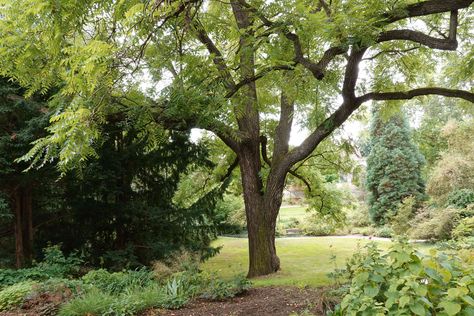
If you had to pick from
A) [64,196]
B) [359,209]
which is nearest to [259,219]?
[64,196]

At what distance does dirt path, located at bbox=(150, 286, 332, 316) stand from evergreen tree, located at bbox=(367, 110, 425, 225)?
14.5 metres

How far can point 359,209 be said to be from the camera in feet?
68.9

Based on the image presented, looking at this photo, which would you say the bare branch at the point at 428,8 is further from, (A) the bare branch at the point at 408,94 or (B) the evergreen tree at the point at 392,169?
(B) the evergreen tree at the point at 392,169

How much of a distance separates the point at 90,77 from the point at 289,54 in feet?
10.7

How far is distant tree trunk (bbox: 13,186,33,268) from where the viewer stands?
27.2ft

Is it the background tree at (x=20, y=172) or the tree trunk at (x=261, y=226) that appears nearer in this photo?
the background tree at (x=20, y=172)

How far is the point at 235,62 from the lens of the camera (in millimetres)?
4816

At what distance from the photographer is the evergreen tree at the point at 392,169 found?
18.5 meters

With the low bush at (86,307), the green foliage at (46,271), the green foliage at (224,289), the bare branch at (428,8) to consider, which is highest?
the bare branch at (428,8)

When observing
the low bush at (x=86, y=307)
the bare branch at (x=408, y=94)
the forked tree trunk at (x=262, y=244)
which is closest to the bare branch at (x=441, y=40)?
the bare branch at (x=408, y=94)

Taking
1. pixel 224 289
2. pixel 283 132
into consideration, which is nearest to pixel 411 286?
pixel 224 289

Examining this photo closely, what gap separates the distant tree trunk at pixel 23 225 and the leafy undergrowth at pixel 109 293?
2376 mm

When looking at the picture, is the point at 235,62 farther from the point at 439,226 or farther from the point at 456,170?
the point at 456,170

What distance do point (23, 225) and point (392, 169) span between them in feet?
53.5
